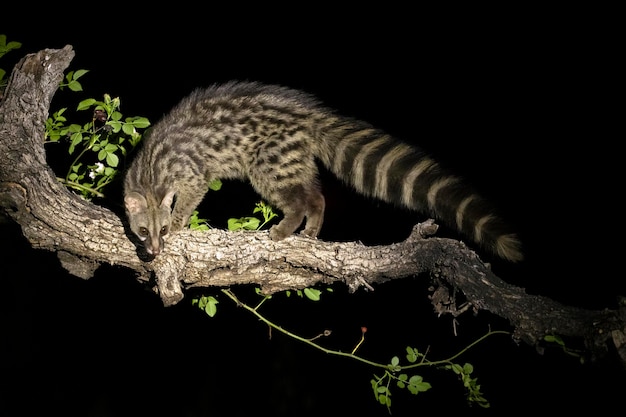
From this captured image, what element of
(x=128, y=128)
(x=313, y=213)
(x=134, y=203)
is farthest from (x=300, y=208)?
(x=128, y=128)

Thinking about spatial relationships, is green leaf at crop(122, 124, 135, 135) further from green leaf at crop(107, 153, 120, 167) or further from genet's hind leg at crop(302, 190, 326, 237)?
genet's hind leg at crop(302, 190, 326, 237)

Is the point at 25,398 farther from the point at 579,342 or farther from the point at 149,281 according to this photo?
the point at 579,342

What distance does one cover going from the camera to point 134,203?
8.75ft

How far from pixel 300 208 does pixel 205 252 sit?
2.47ft

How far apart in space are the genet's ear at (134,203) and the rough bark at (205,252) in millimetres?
149

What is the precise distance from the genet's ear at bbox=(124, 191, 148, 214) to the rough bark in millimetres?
149

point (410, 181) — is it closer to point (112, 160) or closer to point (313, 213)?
point (313, 213)

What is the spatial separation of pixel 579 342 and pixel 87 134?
7.78ft

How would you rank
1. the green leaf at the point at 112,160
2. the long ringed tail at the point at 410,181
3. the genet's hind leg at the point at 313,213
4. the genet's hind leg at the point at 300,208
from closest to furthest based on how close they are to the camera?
1. the long ringed tail at the point at 410,181
2. the green leaf at the point at 112,160
3. the genet's hind leg at the point at 300,208
4. the genet's hind leg at the point at 313,213

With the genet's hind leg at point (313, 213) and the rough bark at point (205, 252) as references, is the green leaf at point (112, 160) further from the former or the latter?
the genet's hind leg at point (313, 213)

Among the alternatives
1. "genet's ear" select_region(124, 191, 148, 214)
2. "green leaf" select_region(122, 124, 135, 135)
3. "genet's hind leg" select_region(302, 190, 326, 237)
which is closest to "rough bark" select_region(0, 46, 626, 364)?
"genet's ear" select_region(124, 191, 148, 214)

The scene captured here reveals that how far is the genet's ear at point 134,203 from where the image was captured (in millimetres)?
2630

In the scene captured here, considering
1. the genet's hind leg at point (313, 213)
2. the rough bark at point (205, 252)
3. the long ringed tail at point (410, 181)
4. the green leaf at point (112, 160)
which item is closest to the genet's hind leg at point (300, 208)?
the genet's hind leg at point (313, 213)

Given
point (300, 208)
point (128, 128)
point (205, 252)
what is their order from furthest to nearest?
point (300, 208)
point (128, 128)
point (205, 252)
